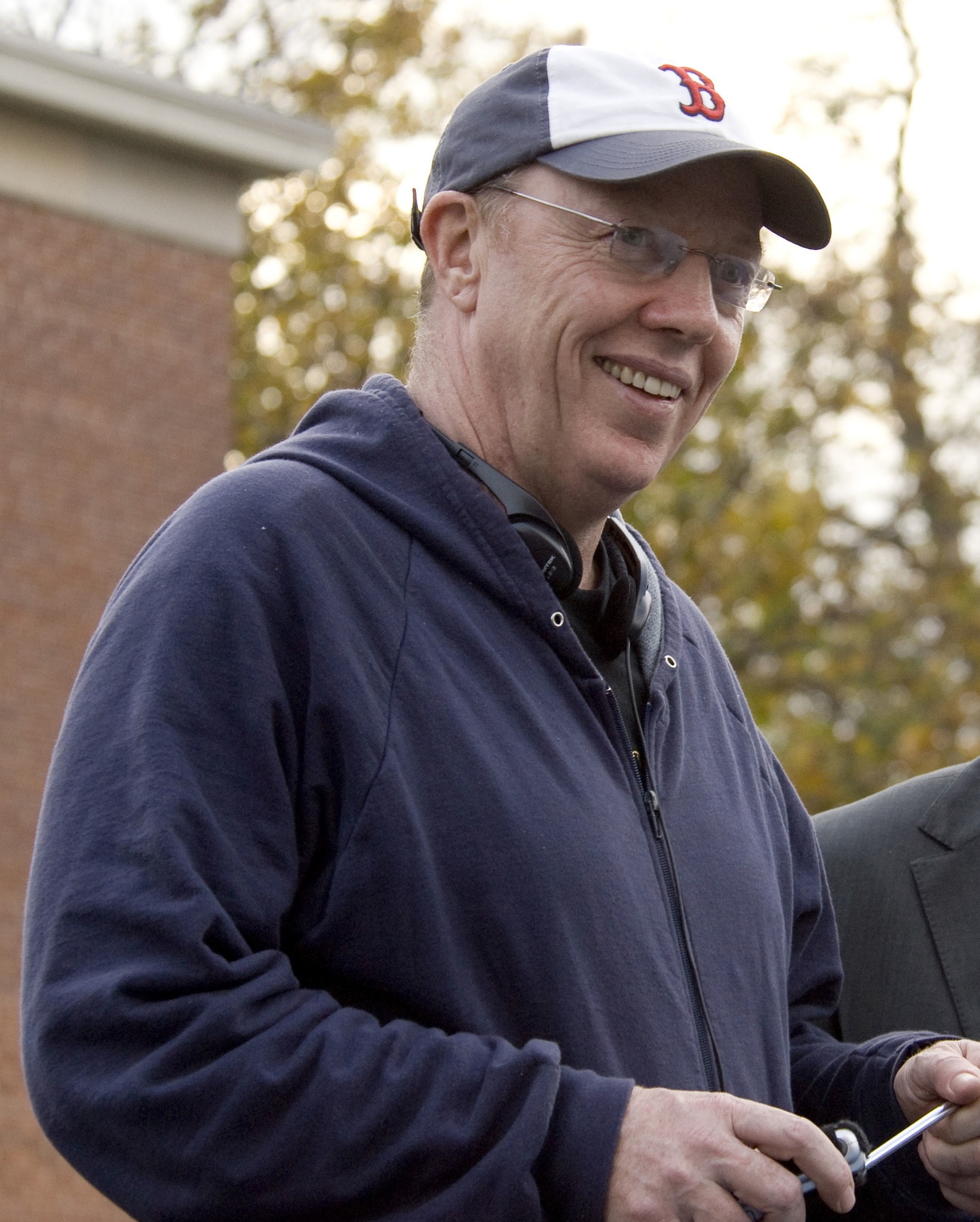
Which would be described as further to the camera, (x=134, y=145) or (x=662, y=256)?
(x=134, y=145)

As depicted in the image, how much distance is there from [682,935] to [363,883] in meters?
0.48

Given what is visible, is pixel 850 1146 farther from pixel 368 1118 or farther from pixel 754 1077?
pixel 368 1118

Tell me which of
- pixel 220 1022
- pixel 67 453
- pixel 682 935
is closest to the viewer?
pixel 220 1022

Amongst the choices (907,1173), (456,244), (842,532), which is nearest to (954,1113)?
(907,1173)

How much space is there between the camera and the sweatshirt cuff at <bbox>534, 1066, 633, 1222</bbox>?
5.88ft

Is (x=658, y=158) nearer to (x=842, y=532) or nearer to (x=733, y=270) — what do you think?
(x=733, y=270)

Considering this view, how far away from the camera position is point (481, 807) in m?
1.99

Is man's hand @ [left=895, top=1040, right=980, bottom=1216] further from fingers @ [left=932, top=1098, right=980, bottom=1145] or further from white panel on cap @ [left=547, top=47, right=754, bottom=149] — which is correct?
white panel on cap @ [left=547, top=47, right=754, bottom=149]

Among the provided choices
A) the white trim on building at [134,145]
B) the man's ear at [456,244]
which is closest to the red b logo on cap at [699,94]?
the man's ear at [456,244]

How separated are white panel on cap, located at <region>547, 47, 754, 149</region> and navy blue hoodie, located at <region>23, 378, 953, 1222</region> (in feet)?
1.51

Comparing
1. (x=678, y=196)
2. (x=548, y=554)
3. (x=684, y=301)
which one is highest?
(x=678, y=196)

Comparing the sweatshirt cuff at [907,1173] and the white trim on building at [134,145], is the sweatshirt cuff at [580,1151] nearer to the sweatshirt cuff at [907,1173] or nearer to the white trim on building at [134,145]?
the sweatshirt cuff at [907,1173]

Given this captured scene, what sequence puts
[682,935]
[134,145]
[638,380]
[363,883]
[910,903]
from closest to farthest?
[363,883] → [682,935] → [638,380] → [910,903] → [134,145]

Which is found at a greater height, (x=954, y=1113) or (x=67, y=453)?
(x=954, y=1113)
